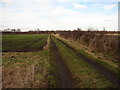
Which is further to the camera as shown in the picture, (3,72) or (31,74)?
(3,72)

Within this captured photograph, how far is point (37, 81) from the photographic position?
7.52 m

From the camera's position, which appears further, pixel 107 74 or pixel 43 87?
pixel 107 74

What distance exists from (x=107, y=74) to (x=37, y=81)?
4.63m

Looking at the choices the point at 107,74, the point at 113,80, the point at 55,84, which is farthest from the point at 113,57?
the point at 55,84

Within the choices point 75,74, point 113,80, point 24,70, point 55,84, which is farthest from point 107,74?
point 24,70

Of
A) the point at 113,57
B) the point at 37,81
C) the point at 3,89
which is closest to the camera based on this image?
the point at 3,89

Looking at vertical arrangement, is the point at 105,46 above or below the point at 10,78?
above

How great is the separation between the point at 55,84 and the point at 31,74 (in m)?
2.30

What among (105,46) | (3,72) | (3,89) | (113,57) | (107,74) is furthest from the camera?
(105,46)

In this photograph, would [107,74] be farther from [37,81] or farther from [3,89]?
[3,89]

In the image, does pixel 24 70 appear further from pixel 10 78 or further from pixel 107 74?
pixel 107 74

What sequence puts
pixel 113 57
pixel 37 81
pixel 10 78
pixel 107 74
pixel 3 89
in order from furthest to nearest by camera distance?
pixel 113 57 → pixel 107 74 → pixel 10 78 → pixel 37 81 → pixel 3 89

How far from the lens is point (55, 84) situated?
700 cm

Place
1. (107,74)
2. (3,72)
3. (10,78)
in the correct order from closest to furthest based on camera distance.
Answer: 1. (10,78)
2. (107,74)
3. (3,72)
